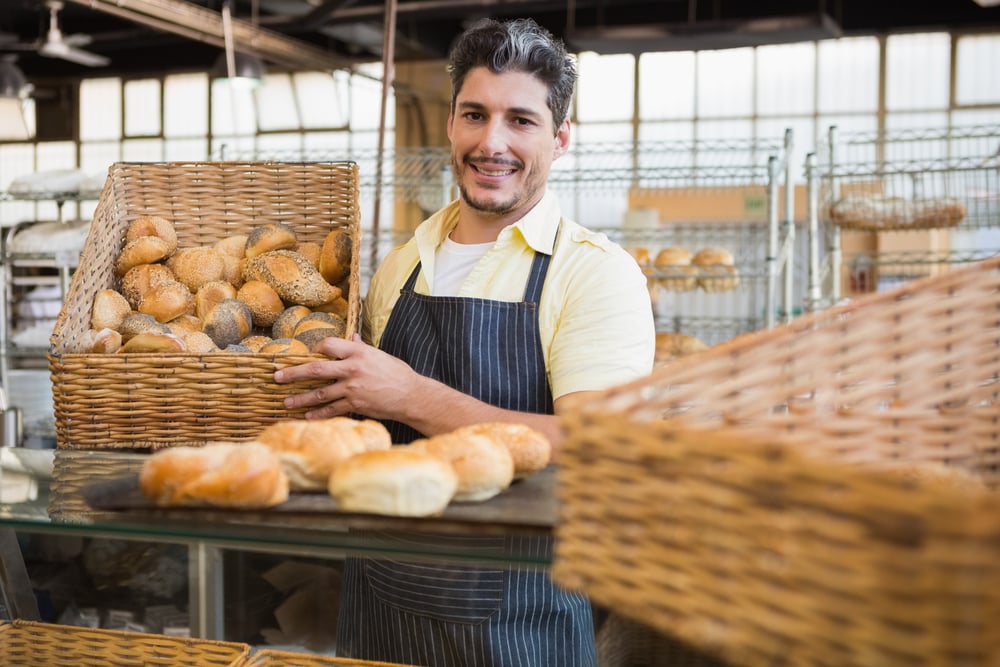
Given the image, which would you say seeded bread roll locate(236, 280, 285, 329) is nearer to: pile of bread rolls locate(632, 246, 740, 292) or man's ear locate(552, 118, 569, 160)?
man's ear locate(552, 118, 569, 160)

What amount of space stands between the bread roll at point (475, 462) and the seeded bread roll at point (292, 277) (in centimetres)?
82

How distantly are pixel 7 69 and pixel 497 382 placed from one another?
6882mm

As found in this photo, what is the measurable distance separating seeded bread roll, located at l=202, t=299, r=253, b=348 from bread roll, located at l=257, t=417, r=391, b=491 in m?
0.68

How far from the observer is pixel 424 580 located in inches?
58.2

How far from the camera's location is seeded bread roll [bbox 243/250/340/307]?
66.5 inches

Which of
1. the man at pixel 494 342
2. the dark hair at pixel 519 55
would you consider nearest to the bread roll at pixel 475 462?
the man at pixel 494 342

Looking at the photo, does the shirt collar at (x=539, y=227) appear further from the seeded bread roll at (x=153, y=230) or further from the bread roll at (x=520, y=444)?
the bread roll at (x=520, y=444)

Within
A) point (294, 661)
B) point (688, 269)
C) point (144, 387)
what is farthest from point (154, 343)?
point (688, 269)

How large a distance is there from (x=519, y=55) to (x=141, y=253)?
0.76m

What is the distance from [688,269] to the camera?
4.19 metres

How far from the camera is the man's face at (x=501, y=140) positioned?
5.32 ft

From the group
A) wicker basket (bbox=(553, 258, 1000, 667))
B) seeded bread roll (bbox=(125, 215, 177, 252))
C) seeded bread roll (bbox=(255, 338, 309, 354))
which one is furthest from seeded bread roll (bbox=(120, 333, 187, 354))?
wicker basket (bbox=(553, 258, 1000, 667))

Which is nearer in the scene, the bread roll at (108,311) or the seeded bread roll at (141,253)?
the bread roll at (108,311)

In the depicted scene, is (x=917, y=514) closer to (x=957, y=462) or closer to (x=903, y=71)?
(x=957, y=462)
